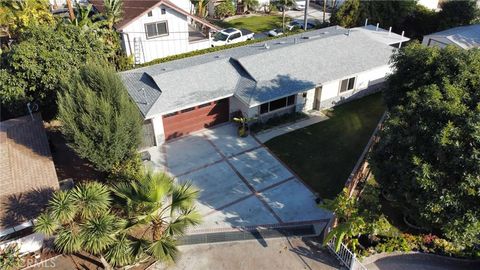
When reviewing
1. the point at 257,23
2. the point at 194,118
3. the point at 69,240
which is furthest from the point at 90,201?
the point at 257,23

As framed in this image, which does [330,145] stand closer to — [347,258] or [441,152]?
[347,258]

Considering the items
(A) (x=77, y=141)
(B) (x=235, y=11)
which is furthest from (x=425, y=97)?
(B) (x=235, y=11)

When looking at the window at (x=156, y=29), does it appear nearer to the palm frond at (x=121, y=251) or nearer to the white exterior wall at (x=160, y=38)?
the white exterior wall at (x=160, y=38)

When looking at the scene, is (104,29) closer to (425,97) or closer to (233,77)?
(233,77)

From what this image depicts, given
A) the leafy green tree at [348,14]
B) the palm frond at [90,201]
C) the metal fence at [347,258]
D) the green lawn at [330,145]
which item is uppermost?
the leafy green tree at [348,14]

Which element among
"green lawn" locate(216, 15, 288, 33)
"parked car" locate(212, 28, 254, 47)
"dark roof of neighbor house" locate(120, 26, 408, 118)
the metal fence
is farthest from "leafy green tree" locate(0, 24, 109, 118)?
"green lawn" locate(216, 15, 288, 33)

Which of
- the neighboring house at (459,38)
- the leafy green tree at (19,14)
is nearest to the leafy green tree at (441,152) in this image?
the neighboring house at (459,38)

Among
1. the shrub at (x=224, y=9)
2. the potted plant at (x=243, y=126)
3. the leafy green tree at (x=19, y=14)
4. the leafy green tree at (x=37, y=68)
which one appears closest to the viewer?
the leafy green tree at (x=37, y=68)
